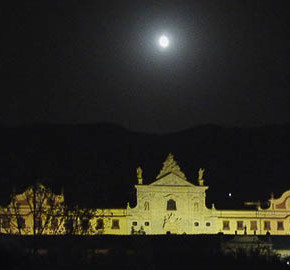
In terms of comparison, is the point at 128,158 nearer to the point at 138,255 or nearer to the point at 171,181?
the point at 171,181

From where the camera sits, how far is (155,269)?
88.8 feet

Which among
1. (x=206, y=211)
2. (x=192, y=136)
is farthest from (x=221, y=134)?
(x=206, y=211)

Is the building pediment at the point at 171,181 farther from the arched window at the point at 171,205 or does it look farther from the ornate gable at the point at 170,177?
the arched window at the point at 171,205

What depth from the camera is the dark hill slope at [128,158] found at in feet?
195

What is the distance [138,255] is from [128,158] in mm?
103177

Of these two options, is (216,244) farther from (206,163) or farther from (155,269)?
(206,163)

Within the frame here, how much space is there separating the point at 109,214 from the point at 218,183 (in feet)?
155

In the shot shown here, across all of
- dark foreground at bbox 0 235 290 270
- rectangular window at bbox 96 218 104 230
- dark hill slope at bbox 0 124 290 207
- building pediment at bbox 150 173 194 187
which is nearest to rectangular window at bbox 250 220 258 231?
dark hill slope at bbox 0 124 290 207

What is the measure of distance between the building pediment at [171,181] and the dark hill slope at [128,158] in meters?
5.50

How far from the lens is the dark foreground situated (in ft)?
80.9

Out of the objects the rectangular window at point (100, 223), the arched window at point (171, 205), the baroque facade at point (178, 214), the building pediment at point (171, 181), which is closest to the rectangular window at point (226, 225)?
the baroque facade at point (178, 214)

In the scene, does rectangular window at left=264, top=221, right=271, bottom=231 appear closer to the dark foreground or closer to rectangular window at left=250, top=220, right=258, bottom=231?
rectangular window at left=250, top=220, right=258, bottom=231

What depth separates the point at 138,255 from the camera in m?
31.6

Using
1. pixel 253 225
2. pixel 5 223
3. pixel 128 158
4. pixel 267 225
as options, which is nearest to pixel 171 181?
pixel 253 225
